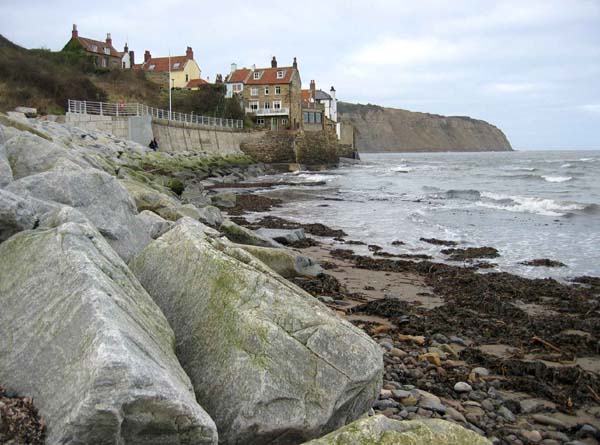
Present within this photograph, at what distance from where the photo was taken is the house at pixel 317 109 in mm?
71312

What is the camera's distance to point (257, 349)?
157 inches

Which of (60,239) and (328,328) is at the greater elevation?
(60,239)

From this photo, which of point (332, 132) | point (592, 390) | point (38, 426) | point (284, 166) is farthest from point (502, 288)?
point (332, 132)

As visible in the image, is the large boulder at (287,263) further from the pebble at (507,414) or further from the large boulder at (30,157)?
the pebble at (507,414)

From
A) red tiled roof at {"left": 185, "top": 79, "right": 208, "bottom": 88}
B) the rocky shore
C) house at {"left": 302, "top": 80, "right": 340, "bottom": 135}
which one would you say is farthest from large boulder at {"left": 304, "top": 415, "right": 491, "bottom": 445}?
red tiled roof at {"left": 185, "top": 79, "right": 208, "bottom": 88}

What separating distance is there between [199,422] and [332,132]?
2895 inches

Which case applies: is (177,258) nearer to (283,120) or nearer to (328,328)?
(328,328)

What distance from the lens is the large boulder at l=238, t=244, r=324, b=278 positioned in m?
10.0

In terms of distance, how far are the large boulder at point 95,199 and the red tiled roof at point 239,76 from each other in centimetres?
6657

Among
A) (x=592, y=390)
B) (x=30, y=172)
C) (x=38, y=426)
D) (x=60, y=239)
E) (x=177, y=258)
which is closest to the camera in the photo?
(x=38, y=426)

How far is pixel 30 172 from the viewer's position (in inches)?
268

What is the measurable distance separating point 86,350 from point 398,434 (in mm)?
1790

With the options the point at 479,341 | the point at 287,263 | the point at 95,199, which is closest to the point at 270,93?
the point at 287,263

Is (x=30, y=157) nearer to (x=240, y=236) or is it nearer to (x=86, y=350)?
(x=86, y=350)
